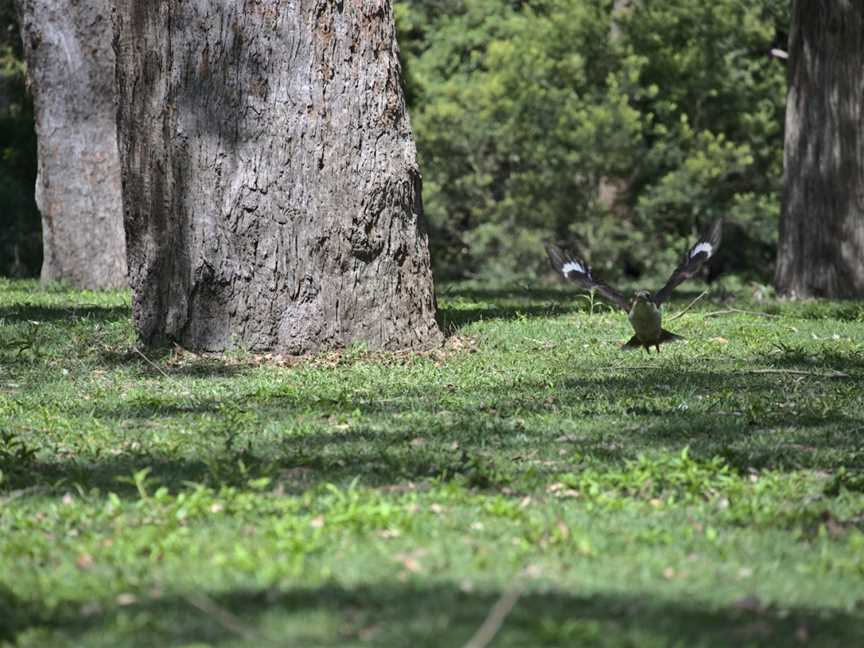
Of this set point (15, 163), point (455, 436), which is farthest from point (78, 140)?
point (15, 163)

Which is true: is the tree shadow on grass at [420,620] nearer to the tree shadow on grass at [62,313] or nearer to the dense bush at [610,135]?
the tree shadow on grass at [62,313]

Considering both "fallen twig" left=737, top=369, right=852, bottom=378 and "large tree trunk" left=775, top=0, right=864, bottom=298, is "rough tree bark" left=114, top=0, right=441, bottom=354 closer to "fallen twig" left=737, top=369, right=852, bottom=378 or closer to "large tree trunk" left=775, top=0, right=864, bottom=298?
"fallen twig" left=737, top=369, right=852, bottom=378

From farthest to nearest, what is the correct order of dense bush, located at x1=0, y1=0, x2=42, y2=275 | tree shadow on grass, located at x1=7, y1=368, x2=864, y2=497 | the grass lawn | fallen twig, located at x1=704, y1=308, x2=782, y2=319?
dense bush, located at x1=0, y1=0, x2=42, y2=275
fallen twig, located at x1=704, y1=308, x2=782, y2=319
tree shadow on grass, located at x1=7, y1=368, x2=864, y2=497
the grass lawn

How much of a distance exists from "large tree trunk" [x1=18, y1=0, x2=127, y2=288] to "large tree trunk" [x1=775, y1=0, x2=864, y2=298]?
7.76m

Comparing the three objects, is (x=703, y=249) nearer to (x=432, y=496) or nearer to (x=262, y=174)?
(x=262, y=174)

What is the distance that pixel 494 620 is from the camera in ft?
15.0

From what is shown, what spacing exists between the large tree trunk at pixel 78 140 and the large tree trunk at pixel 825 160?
7.76 meters

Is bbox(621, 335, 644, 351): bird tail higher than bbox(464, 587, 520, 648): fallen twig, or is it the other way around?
bbox(621, 335, 644, 351): bird tail

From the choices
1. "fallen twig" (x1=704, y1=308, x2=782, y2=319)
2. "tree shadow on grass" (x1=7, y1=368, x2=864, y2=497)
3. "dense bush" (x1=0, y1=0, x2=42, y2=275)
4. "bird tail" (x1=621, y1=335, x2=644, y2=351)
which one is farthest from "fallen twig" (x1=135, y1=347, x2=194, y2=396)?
"dense bush" (x1=0, y1=0, x2=42, y2=275)

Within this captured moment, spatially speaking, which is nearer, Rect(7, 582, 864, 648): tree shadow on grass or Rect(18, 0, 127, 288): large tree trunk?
Rect(7, 582, 864, 648): tree shadow on grass

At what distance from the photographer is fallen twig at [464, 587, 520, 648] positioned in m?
4.39

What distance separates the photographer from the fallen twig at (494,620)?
4395 millimetres

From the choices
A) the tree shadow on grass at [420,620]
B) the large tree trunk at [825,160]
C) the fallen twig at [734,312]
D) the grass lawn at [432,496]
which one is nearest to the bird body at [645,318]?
the grass lawn at [432,496]

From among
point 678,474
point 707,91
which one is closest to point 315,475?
point 678,474
